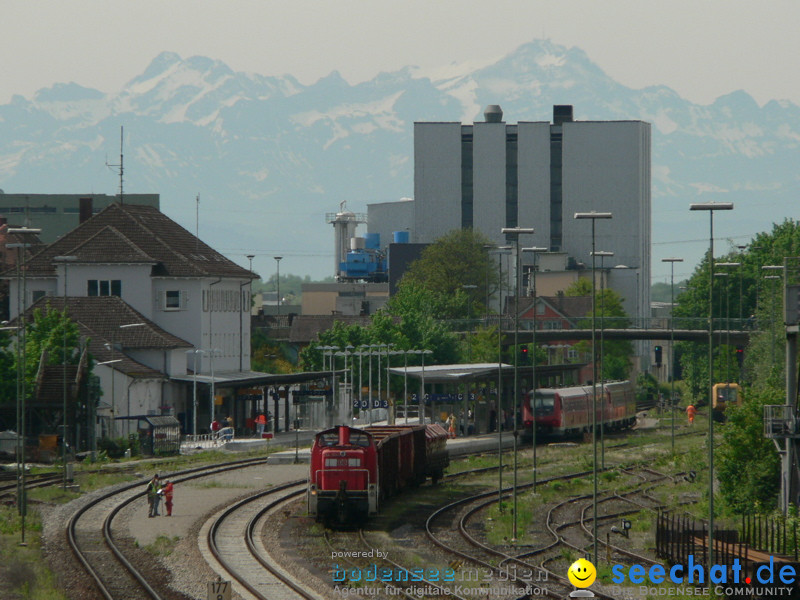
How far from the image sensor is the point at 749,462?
4616 cm

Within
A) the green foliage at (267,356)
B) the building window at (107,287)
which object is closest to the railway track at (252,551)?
the building window at (107,287)

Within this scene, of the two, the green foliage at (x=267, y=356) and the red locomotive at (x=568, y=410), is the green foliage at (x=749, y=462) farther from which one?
the green foliage at (x=267, y=356)

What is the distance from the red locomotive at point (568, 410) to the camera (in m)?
79.0

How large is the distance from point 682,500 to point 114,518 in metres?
22.0

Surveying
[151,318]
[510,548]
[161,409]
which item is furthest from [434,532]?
[151,318]

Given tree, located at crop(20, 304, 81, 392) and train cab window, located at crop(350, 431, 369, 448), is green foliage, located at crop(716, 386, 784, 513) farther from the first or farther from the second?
tree, located at crop(20, 304, 81, 392)

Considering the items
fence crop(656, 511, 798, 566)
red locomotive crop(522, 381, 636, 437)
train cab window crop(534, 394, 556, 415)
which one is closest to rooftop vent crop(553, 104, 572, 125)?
red locomotive crop(522, 381, 636, 437)

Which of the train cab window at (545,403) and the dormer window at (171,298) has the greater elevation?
the dormer window at (171,298)

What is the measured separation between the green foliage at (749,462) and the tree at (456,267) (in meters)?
92.8

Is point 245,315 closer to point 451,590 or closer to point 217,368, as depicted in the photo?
point 217,368

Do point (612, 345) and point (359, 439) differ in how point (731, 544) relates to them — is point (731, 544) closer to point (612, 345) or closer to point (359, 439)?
point (359, 439)

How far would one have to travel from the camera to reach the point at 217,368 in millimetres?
90438

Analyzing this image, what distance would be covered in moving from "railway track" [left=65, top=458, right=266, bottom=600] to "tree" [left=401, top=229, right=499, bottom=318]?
306ft

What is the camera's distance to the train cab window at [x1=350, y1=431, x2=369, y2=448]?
40500 millimetres
